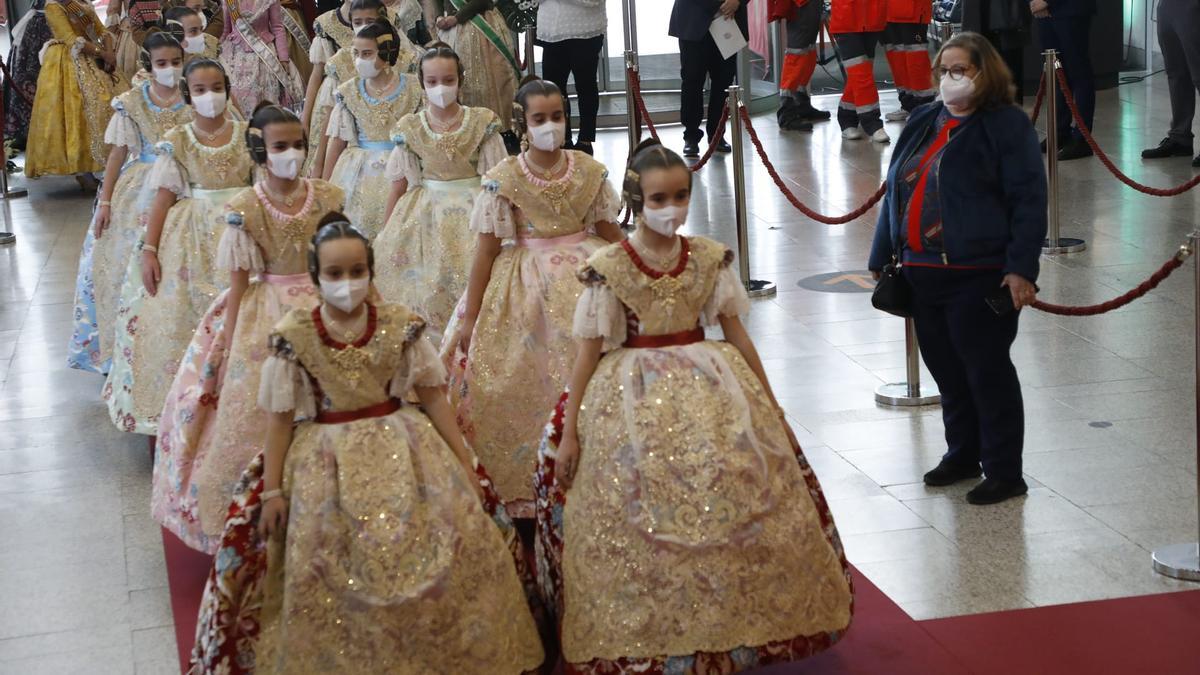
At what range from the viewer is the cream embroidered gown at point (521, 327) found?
5.50m

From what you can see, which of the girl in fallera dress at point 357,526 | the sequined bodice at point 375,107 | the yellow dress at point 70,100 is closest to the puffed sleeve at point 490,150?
the sequined bodice at point 375,107

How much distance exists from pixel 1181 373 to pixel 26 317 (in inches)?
234

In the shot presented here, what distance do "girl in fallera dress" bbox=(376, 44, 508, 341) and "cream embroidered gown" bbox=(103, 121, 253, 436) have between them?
647mm

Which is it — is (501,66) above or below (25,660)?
above

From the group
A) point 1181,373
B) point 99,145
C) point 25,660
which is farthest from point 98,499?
point 99,145

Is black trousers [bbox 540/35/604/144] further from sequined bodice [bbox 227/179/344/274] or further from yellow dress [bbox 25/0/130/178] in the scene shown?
sequined bodice [bbox 227/179/344/274]

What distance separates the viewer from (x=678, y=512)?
4.09 m

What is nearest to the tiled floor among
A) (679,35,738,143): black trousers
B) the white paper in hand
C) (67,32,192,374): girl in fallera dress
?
(67,32,192,374): girl in fallera dress

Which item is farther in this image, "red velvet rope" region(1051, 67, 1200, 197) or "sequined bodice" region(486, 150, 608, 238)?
"red velvet rope" region(1051, 67, 1200, 197)

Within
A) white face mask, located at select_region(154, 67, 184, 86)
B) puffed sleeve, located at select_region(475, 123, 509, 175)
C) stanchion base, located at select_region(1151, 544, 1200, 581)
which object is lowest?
stanchion base, located at select_region(1151, 544, 1200, 581)

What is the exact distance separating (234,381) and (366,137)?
2.91 metres

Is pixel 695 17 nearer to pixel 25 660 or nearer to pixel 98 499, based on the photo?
pixel 98 499

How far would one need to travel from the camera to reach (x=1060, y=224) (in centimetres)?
988

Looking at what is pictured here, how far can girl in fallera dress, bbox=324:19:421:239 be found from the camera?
310 inches
